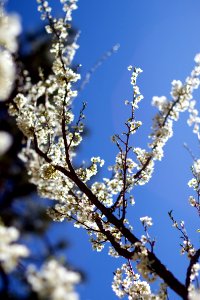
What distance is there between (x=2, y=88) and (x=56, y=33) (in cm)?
343

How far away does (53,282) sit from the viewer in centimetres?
260

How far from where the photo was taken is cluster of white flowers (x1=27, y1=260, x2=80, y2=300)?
2535 millimetres

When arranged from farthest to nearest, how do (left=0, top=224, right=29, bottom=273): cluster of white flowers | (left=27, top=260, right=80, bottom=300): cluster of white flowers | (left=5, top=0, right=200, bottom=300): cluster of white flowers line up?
(left=5, top=0, right=200, bottom=300): cluster of white flowers
(left=0, top=224, right=29, bottom=273): cluster of white flowers
(left=27, top=260, right=80, bottom=300): cluster of white flowers

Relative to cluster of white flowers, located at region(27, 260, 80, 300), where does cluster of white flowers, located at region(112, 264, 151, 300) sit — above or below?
above

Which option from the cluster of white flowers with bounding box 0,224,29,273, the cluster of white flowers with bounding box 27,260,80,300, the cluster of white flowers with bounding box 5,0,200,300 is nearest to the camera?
the cluster of white flowers with bounding box 27,260,80,300

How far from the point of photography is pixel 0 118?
8.52 meters

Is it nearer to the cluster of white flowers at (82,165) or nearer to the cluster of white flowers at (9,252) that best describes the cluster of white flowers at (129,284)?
the cluster of white flowers at (82,165)

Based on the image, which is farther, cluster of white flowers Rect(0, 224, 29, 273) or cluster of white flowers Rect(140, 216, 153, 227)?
cluster of white flowers Rect(140, 216, 153, 227)

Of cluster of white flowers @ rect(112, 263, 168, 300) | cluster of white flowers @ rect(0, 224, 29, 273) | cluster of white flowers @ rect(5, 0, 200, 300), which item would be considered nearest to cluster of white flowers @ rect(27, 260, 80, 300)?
cluster of white flowers @ rect(0, 224, 29, 273)

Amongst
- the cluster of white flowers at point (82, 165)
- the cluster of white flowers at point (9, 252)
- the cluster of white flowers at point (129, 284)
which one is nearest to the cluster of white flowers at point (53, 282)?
the cluster of white flowers at point (9, 252)

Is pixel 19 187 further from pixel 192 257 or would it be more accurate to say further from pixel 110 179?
pixel 192 257

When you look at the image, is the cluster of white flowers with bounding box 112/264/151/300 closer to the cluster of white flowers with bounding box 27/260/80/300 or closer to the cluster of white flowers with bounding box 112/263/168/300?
the cluster of white flowers with bounding box 112/263/168/300

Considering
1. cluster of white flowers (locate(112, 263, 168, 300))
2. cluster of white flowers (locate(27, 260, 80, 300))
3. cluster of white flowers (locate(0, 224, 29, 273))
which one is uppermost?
cluster of white flowers (locate(112, 263, 168, 300))

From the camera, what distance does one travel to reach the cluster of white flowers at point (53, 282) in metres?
2.54
